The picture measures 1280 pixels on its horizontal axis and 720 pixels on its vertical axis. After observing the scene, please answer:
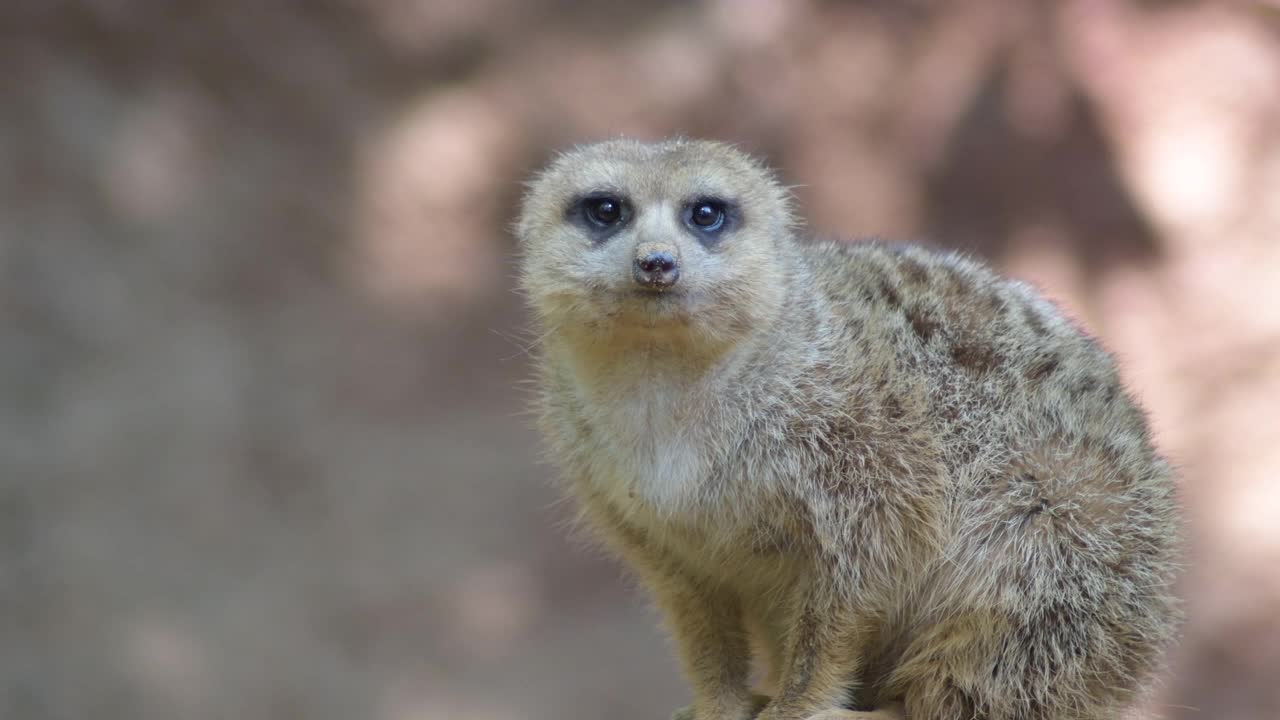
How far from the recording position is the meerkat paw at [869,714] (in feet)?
9.74

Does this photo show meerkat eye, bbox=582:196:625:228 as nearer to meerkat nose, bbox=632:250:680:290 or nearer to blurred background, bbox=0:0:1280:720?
meerkat nose, bbox=632:250:680:290

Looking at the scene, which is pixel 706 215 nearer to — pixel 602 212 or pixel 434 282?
pixel 602 212

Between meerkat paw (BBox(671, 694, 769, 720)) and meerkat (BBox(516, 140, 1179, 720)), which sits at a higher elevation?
meerkat (BBox(516, 140, 1179, 720))

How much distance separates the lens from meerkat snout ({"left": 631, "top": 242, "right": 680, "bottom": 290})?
2.74 meters

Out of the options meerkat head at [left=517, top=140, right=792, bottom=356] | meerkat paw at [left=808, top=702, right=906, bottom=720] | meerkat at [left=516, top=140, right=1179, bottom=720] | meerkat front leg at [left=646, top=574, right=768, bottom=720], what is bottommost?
meerkat paw at [left=808, top=702, right=906, bottom=720]

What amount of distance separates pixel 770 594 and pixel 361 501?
133 inches

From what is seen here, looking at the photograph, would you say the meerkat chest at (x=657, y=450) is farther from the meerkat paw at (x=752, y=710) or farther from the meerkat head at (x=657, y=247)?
the meerkat paw at (x=752, y=710)

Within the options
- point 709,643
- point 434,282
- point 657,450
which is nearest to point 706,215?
point 657,450

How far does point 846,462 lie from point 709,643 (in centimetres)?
63

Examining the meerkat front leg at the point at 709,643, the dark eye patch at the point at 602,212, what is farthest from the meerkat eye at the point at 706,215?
the meerkat front leg at the point at 709,643

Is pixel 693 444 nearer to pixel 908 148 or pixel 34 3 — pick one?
pixel 908 148

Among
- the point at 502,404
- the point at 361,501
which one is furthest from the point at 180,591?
the point at 502,404

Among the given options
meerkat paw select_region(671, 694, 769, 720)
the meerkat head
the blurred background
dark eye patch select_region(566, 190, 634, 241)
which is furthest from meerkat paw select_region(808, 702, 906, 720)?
the blurred background

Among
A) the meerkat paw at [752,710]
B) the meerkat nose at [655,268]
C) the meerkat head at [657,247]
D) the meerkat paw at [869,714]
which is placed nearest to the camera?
the meerkat nose at [655,268]
